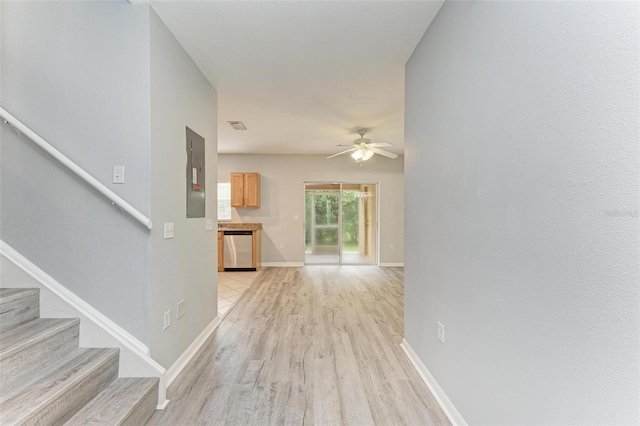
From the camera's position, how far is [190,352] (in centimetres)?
246

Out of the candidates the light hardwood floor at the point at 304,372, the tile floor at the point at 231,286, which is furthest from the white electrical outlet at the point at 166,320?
the tile floor at the point at 231,286

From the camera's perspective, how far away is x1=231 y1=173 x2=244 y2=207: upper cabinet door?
260 inches

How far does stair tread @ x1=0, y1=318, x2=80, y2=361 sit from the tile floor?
1.84m

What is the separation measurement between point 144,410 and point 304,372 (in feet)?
3.49

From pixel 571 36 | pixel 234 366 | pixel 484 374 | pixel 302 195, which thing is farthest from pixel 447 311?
pixel 302 195

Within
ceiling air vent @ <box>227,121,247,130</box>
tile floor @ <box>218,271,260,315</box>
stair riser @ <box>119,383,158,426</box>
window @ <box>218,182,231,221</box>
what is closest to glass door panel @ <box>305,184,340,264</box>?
tile floor @ <box>218,271,260,315</box>

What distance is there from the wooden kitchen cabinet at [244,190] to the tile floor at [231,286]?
160 cm

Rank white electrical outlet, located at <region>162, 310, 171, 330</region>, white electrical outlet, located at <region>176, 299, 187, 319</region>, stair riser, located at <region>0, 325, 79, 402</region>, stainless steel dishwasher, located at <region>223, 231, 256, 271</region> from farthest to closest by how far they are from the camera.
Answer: stainless steel dishwasher, located at <region>223, 231, 256, 271</region> < white electrical outlet, located at <region>176, 299, 187, 319</region> < white electrical outlet, located at <region>162, 310, 171, 330</region> < stair riser, located at <region>0, 325, 79, 402</region>

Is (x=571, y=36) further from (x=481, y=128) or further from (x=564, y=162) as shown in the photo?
(x=481, y=128)

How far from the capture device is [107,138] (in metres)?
1.91

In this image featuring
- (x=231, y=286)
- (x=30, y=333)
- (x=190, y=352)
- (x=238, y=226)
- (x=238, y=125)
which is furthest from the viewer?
(x=238, y=226)

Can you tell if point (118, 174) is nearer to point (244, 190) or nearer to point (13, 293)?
point (13, 293)

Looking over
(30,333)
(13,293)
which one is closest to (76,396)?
(30,333)

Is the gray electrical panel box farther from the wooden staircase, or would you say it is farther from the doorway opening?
the doorway opening
